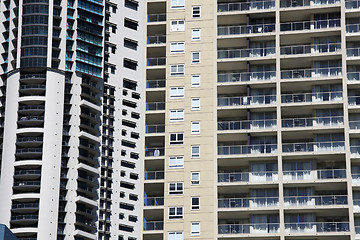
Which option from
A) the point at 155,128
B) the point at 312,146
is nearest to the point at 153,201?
the point at 155,128

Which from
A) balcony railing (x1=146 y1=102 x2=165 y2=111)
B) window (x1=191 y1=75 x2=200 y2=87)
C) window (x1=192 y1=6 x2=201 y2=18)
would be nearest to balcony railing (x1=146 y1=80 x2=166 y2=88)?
balcony railing (x1=146 y1=102 x2=165 y2=111)

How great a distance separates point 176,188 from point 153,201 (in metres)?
4.22

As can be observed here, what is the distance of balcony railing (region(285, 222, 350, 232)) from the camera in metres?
91.7

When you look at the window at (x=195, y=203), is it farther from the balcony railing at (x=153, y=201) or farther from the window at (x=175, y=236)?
the balcony railing at (x=153, y=201)

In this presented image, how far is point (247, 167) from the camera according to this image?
317 ft

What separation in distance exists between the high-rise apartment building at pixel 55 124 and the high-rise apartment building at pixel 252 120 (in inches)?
3243

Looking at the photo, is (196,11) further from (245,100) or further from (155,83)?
(245,100)

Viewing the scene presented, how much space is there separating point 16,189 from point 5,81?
24.3 metres

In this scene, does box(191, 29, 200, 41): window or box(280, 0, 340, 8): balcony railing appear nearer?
box(191, 29, 200, 41): window

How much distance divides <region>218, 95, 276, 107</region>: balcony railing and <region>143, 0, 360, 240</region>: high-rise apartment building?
127 mm

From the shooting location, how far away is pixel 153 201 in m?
97.2

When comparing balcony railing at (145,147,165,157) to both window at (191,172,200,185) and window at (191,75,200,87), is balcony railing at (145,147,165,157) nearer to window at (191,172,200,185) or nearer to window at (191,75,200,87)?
window at (191,172,200,185)

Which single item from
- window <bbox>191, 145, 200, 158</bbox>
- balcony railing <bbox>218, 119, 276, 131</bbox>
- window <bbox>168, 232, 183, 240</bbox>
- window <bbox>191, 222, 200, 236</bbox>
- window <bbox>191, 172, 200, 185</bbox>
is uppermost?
balcony railing <bbox>218, 119, 276, 131</bbox>

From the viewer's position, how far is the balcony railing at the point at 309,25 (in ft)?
326
